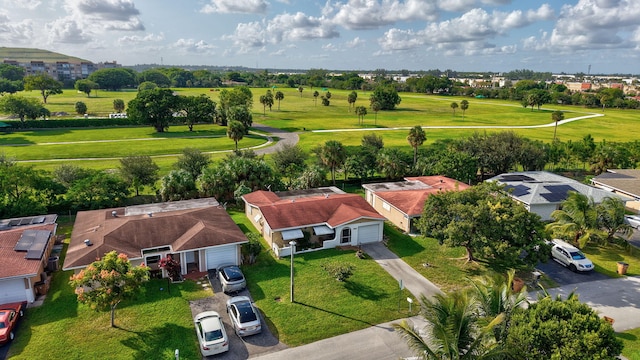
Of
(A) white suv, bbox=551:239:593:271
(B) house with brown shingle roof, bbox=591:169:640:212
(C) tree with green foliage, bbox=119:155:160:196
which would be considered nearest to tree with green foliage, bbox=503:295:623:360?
(A) white suv, bbox=551:239:593:271

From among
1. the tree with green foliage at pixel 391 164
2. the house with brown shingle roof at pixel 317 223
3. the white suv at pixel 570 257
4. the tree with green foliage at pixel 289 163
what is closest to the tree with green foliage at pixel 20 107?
the tree with green foliage at pixel 289 163

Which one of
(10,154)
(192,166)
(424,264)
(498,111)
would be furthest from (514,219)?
(498,111)

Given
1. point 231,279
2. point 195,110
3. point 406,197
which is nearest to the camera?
point 231,279

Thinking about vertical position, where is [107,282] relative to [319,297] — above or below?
above

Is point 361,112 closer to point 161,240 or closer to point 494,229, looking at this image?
point 494,229

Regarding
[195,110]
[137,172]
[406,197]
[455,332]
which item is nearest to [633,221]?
[406,197]

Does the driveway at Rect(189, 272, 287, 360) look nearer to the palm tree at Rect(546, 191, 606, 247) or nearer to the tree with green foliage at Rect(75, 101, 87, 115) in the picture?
the palm tree at Rect(546, 191, 606, 247)

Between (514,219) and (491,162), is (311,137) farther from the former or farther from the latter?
(514,219)
